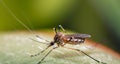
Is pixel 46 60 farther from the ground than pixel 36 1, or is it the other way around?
pixel 36 1

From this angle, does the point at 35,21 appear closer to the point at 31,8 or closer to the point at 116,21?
the point at 31,8

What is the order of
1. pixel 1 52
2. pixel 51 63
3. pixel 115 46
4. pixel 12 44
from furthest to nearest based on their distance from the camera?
pixel 115 46, pixel 12 44, pixel 1 52, pixel 51 63

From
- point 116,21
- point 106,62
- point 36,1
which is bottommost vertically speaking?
point 106,62

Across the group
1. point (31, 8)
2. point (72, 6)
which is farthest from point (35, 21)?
point (72, 6)

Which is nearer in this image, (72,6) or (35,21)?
(35,21)

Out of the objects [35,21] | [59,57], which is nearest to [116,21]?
[35,21]

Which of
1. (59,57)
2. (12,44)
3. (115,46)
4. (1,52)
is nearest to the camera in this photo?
(59,57)
